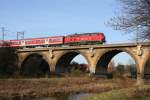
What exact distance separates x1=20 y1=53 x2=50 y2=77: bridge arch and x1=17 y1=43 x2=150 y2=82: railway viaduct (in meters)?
0.16

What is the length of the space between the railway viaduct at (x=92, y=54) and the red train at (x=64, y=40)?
1104 mm

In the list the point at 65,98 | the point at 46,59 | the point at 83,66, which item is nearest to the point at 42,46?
the point at 46,59

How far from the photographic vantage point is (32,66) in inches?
2621

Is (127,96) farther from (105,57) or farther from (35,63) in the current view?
(35,63)

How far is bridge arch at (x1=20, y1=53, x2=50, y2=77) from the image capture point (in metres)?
66.5

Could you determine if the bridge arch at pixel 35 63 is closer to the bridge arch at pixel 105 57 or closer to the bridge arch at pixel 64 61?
the bridge arch at pixel 64 61

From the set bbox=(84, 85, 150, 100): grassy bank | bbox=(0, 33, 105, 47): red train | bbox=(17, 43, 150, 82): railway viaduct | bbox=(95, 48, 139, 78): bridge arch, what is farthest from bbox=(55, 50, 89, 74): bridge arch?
bbox=(84, 85, 150, 100): grassy bank

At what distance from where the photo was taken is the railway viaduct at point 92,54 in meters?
54.7

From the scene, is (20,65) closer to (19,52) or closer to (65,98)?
(19,52)

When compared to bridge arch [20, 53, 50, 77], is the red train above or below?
above

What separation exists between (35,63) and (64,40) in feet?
24.5

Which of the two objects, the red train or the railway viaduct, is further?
the red train

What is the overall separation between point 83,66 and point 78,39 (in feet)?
100

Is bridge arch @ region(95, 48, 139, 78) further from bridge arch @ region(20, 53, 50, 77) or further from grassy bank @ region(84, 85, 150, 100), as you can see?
grassy bank @ region(84, 85, 150, 100)
